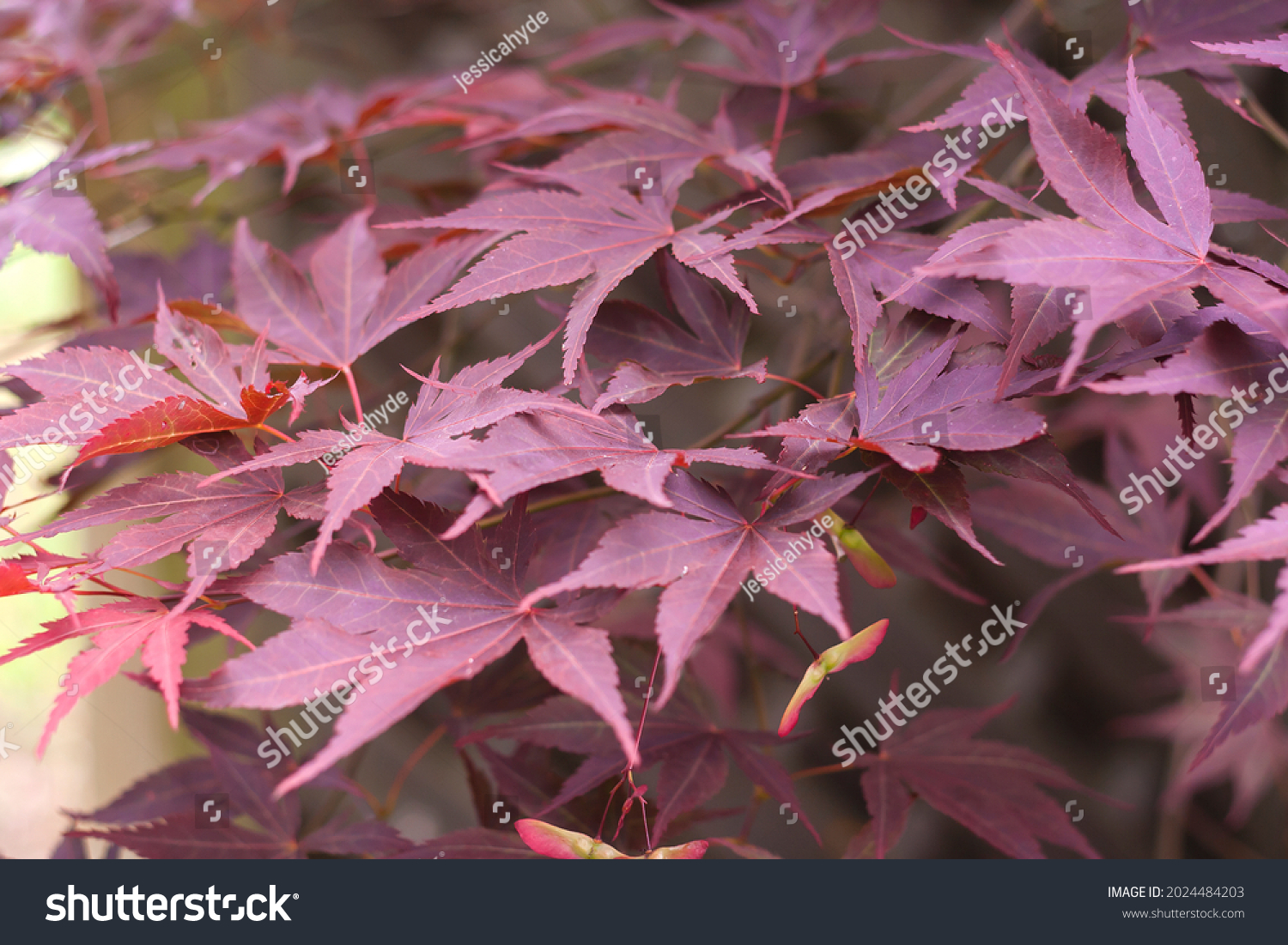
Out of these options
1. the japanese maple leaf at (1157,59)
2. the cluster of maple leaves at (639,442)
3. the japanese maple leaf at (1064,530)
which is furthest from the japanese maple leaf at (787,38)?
the japanese maple leaf at (1064,530)

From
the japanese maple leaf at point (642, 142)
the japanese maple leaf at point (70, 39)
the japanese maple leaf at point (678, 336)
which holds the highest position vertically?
the japanese maple leaf at point (70, 39)

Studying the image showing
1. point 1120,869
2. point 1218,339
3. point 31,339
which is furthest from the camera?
point 31,339

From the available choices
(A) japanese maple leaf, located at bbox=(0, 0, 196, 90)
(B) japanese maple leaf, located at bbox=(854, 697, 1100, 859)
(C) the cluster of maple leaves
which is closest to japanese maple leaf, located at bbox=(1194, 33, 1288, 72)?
(C) the cluster of maple leaves

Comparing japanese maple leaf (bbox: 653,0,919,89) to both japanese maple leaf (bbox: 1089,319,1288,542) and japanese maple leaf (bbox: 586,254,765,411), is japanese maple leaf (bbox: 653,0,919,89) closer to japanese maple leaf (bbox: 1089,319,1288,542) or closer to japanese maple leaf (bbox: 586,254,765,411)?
japanese maple leaf (bbox: 586,254,765,411)

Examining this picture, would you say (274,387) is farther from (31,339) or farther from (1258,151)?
(1258,151)

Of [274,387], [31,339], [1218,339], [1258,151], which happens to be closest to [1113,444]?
[1218,339]

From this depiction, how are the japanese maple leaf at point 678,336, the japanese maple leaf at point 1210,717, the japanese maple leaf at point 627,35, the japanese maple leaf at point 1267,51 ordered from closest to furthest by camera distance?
the japanese maple leaf at point 1267,51 → the japanese maple leaf at point 678,336 → the japanese maple leaf at point 1210,717 → the japanese maple leaf at point 627,35

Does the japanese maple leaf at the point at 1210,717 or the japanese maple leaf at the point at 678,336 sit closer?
the japanese maple leaf at the point at 678,336

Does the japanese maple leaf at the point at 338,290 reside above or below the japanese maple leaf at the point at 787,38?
below

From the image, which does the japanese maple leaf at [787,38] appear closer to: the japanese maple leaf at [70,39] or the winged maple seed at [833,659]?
the winged maple seed at [833,659]
